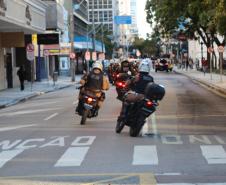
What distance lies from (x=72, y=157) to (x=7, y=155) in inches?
55.2

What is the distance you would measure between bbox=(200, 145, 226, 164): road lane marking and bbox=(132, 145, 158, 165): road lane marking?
2.99 feet

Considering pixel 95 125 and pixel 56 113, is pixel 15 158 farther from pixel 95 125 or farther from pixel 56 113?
pixel 56 113

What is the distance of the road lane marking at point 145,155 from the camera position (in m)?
11.1

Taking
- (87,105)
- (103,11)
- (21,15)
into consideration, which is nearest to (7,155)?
(87,105)

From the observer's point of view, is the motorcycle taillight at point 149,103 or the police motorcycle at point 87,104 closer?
the motorcycle taillight at point 149,103

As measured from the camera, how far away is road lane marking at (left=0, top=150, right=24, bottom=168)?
11761 mm

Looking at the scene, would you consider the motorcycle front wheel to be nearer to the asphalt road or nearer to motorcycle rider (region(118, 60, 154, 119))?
the asphalt road

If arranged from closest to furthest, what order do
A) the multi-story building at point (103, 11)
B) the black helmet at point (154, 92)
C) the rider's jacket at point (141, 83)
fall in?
the black helmet at point (154, 92) < the rider's jacket at point (141, 83) < the multi-story building at point (103, 11)

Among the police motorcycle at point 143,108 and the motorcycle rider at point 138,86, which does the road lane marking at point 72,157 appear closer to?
the police motorcycle at point 143,108

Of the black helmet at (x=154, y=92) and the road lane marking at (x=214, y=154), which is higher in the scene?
the black helmet at (x=154, y=92)

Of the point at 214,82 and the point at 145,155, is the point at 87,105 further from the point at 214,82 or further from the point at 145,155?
the point at 214,82

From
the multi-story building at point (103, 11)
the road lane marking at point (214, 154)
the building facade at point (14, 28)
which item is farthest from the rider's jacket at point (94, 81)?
the multi-story building at point (103, 11)

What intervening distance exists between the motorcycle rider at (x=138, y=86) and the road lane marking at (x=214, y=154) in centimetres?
251

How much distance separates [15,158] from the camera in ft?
39.7
